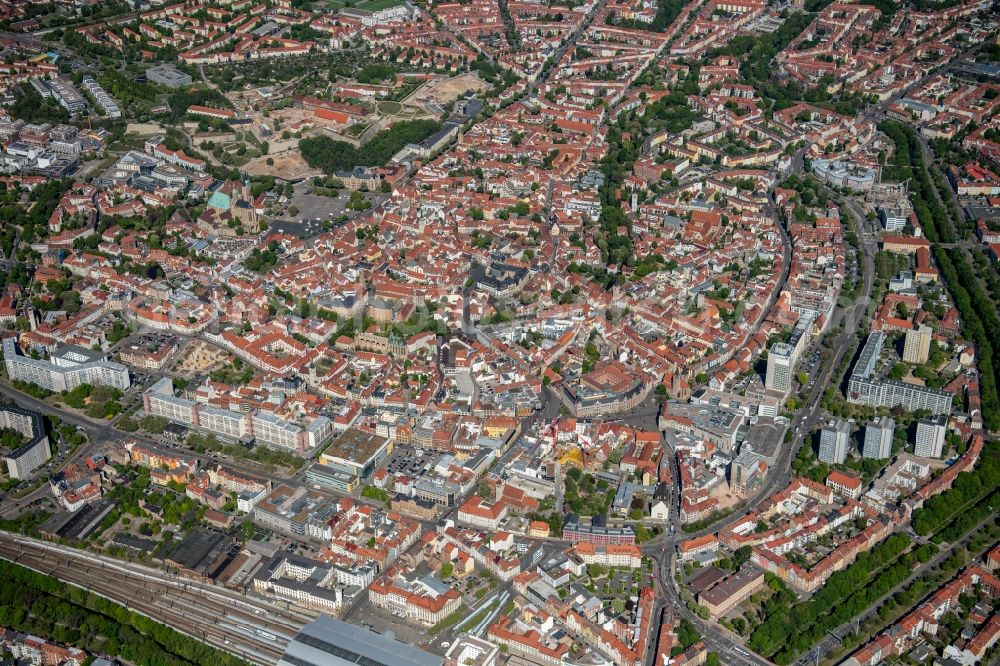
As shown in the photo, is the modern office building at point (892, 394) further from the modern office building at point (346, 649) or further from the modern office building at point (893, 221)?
the modern office building at point (346, 649)

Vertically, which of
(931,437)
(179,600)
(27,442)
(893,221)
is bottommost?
(179,600)

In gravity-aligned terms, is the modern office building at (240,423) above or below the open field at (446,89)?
below

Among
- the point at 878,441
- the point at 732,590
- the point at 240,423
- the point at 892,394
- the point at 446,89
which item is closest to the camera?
the point at 732,590

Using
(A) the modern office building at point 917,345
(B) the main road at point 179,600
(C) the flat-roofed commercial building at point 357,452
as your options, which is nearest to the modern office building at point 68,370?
(B) the main road at point 179,600

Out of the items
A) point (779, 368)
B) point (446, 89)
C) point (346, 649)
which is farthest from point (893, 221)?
point (346, 649)

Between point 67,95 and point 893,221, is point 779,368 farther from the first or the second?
point 67,95

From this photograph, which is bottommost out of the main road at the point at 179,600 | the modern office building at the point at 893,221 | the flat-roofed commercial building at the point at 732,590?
the main road at the point at 179,600
